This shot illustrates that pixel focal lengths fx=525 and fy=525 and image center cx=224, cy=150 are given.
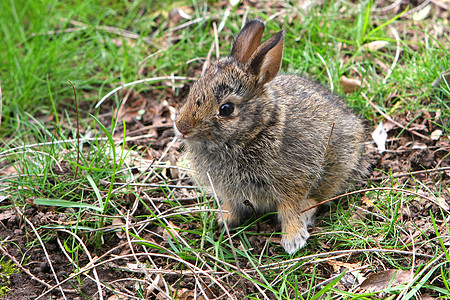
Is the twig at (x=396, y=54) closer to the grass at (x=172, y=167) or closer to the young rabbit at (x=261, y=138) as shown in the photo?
the grass at (x=172, y=167)

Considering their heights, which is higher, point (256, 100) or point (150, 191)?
point (256, 100)

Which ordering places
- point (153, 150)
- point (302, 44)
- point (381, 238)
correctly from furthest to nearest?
point (302, 44), point (153, 150), point (381, 238)

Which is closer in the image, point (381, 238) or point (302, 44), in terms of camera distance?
point (381, 238)

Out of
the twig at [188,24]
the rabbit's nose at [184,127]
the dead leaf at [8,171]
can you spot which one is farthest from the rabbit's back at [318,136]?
the dead leaf at [8,171]

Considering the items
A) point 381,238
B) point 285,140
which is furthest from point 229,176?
point 381,238

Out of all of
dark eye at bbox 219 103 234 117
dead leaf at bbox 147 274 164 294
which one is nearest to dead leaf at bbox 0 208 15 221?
dead leaf at bbox 147 274 164 294

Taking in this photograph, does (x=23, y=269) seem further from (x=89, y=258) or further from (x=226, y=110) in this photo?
(x=226, y=110)

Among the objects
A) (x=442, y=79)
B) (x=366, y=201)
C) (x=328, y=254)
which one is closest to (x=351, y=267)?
(x=328, y=254)

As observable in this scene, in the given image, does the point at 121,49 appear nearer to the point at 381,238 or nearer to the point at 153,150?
the point at 153,150
